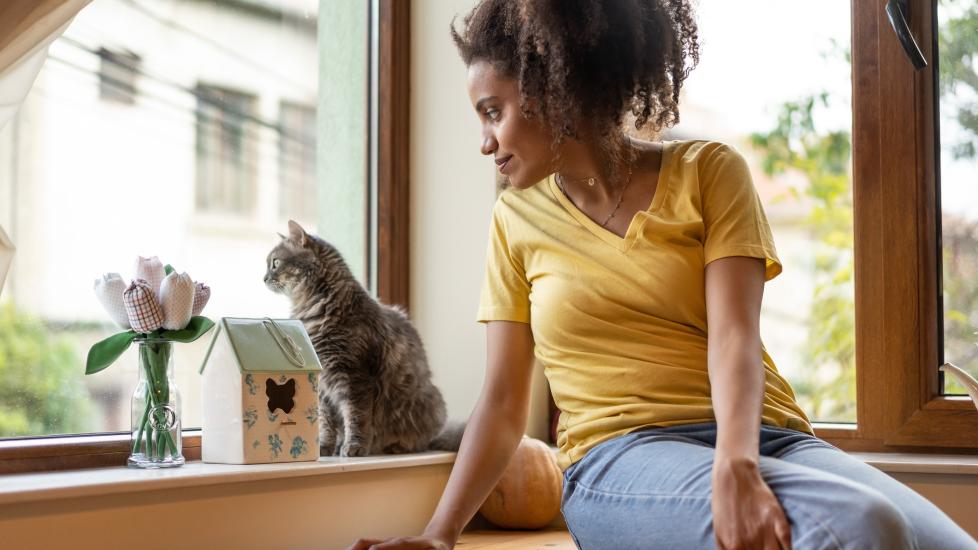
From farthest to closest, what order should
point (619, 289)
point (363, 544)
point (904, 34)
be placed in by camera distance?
→ point (904, 34)
point (619, 289)
point (363, 544)

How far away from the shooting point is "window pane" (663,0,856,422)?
2.42 m

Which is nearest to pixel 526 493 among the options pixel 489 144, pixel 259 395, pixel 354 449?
pixel 354 449

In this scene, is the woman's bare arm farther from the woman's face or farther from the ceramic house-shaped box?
the ceramic house-shaped box

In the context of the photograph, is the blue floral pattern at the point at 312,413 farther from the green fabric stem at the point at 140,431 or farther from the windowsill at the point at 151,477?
the green fabric stem at the point at 140,431

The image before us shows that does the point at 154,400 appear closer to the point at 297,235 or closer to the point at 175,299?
the point at 175,299

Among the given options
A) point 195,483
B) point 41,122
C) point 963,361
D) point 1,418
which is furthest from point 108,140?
point 963,361

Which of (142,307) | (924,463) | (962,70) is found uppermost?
(962,70)

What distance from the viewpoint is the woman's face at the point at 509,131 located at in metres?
1.47

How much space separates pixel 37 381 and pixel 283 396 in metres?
0.41

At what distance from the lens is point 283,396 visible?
1920 millimetres

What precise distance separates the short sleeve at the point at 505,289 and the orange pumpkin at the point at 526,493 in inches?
29.0

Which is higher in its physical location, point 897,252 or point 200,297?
point 897,252

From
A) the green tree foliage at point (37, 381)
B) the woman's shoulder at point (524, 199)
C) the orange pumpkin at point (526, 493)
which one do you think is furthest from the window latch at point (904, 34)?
the green tree foliage at point (37, 381)

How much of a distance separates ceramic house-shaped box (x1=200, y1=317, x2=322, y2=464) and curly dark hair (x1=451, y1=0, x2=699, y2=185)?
Answer: 2.24 ft
